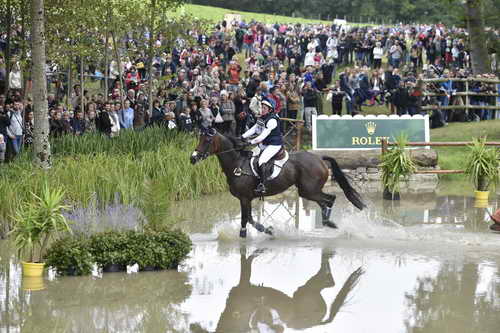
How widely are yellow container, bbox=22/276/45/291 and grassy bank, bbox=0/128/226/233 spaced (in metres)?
1.97

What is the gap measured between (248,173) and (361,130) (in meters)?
8.88

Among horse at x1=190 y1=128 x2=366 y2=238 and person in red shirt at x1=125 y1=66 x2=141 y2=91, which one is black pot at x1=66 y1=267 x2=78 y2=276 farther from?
person in red shirt at x1=125 y1=66 x2=141 y2=91

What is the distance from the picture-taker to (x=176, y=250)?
1313cm

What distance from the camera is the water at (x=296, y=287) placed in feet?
34.6

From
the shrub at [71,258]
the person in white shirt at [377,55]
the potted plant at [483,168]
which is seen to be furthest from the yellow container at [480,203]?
the person in white shirt at [377,55]

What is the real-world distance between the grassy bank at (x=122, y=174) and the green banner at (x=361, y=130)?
11.5 feet

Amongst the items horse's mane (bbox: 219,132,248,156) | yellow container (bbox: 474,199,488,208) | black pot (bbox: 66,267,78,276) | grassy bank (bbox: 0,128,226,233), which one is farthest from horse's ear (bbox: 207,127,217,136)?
yellow container (bbox: 474,199,488,208)

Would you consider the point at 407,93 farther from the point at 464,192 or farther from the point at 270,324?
the point at 270,324

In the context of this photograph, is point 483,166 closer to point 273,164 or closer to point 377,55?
point 273,164

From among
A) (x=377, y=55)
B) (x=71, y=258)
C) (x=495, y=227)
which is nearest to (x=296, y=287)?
(x=71, y=258)

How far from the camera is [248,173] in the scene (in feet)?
51.8

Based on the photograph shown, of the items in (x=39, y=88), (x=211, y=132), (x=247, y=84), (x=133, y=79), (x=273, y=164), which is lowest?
(x=273, y=164)

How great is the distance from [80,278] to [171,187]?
22.7 ft

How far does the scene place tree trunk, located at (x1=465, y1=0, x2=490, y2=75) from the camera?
34812 millimetres
